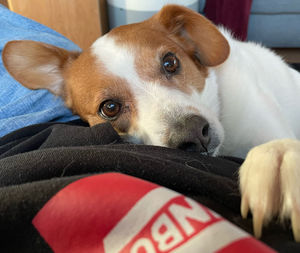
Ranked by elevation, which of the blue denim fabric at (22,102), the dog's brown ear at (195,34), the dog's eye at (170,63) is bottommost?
the blue denim fabric at (22,102)

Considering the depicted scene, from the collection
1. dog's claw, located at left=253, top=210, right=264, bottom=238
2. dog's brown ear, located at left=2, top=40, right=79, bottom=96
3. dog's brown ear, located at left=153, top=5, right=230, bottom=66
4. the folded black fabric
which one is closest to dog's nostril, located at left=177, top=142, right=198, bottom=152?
the folded black fabric

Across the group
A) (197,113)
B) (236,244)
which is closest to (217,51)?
(197,113)

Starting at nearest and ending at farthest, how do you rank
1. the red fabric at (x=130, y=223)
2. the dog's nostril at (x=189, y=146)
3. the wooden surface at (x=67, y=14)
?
the red fabric at (x=130, y=223), the dog's nostril at (x=189, y=146), the wooden surface at (x=67, y=14)

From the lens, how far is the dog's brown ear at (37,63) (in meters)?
1.12

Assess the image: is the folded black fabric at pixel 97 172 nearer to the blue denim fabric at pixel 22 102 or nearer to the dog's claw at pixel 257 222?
the dog's claw at pixel 257 222

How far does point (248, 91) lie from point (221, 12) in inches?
73.3

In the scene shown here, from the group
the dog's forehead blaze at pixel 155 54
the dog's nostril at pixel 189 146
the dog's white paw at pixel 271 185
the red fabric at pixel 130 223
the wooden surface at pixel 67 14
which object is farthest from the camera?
the wooden surface at pixel 67 14

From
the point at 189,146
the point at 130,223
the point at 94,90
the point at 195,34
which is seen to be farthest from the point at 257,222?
the point at 195,34

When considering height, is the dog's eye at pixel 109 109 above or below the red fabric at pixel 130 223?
below

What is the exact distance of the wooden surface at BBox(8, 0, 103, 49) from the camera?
102 inches

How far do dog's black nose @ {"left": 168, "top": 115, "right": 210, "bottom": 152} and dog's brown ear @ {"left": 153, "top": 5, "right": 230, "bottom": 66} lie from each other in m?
0.38

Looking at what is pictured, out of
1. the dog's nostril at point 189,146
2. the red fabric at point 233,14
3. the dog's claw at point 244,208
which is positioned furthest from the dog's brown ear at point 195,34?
the red fabric at point 233,14

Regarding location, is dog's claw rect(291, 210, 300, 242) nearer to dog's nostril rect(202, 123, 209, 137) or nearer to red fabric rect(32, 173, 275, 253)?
red fabric rect(32, 173, 275, 253)

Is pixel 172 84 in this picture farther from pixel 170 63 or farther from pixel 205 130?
pixel 205 130
